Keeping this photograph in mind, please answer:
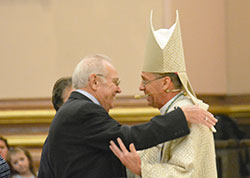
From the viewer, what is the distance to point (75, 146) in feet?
10.9

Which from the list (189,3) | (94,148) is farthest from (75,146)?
(189,3)

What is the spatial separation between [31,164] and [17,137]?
0.58m

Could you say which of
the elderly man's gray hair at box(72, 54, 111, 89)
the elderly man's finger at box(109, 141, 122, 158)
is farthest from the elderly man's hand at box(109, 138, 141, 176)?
the elderly man's gray hair at box(72, 54, 111, 89)

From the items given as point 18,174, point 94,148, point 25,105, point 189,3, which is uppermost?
point 189,3

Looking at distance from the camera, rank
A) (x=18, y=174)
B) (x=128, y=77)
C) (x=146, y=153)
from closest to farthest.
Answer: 1. (x=146, y=153)
2. (x=18, y=174)
3. (x=128, y=77)

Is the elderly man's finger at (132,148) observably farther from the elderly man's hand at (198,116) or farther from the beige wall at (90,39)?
the beige wall at (90,39)

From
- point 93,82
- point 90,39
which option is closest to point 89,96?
point 93,82

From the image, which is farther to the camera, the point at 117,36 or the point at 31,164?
the point at 117,36

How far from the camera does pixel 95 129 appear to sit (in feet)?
10.7

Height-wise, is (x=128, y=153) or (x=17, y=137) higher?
(x=128, y=153)

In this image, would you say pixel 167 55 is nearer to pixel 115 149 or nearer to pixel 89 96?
pixel 89 96

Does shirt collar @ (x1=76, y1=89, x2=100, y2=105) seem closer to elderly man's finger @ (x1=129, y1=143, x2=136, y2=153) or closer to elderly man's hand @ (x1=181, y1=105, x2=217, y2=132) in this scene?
elderly man's finger @ (x1=129, y1=143, x2=136, y2=153)

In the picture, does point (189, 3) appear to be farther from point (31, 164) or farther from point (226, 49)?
point (31, 164)

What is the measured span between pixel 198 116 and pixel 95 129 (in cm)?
58
